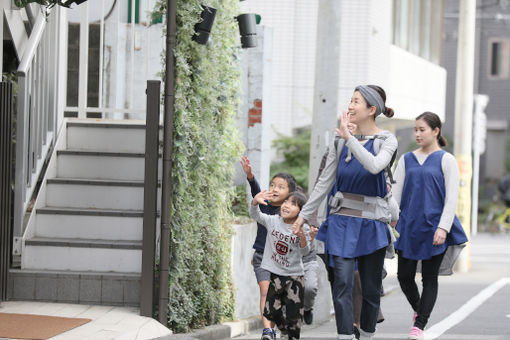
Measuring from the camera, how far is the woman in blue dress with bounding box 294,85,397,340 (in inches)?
253

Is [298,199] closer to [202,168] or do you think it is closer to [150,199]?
[202,168]

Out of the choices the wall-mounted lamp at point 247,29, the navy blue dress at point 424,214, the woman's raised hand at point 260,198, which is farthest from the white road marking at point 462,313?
the wall-mounted lamp at point 247,29

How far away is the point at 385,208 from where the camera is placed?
6547mm

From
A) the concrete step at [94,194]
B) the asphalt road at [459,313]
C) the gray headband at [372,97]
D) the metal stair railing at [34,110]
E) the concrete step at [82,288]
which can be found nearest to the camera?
the gray headband at [372,97]

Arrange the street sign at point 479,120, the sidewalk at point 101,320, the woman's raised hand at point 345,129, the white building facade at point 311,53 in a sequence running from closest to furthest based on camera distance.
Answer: the woman's raised hand at point 345,129, the sidewalk at point 101,320, the white building facade at point 311,53, the street sign at point 479,120

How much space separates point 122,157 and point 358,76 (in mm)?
8417

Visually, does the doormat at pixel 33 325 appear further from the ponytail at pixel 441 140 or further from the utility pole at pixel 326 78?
the utility pole at pixel 326 78

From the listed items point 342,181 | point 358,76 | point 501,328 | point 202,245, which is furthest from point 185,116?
point 358,76

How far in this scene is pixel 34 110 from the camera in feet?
30.0

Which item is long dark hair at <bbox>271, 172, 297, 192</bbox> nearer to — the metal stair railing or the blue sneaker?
the blue sneaker

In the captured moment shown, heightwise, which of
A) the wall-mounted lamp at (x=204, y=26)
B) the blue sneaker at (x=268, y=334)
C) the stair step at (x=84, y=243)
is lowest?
the blue sneaker at (x=268, y=334)

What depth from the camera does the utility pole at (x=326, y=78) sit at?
1035 cm

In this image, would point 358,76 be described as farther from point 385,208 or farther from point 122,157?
point 385,208

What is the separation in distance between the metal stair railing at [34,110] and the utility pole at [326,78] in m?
2.80
